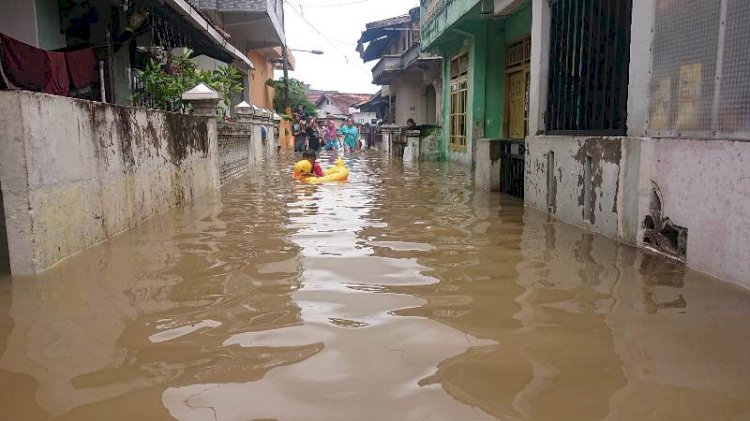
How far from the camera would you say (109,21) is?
37.7 feet

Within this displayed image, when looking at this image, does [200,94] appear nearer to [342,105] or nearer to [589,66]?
[589,66]

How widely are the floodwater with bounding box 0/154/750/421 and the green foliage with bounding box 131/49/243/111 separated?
5.91m

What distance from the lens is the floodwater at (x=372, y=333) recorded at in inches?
97.0

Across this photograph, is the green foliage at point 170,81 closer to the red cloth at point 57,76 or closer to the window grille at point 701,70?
the red cloth at point 57,76

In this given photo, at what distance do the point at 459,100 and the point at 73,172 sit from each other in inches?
575

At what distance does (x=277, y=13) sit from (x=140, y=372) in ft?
77.2

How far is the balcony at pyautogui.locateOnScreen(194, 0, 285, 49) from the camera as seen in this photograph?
64.7 feet

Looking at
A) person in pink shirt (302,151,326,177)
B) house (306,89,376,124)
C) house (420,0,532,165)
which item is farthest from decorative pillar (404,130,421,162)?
house (306,89,376,124)

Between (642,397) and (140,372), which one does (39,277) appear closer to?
(140,372)

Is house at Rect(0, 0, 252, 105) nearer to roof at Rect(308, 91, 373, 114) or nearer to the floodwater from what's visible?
the floodwater

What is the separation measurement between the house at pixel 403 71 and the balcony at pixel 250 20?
17.0 ft

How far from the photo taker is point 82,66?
9.78 m

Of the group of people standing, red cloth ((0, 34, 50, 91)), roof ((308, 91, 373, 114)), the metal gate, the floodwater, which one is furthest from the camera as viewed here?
roof ((308, 91, 373, 114))

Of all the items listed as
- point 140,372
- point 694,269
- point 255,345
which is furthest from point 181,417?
point 694,269
